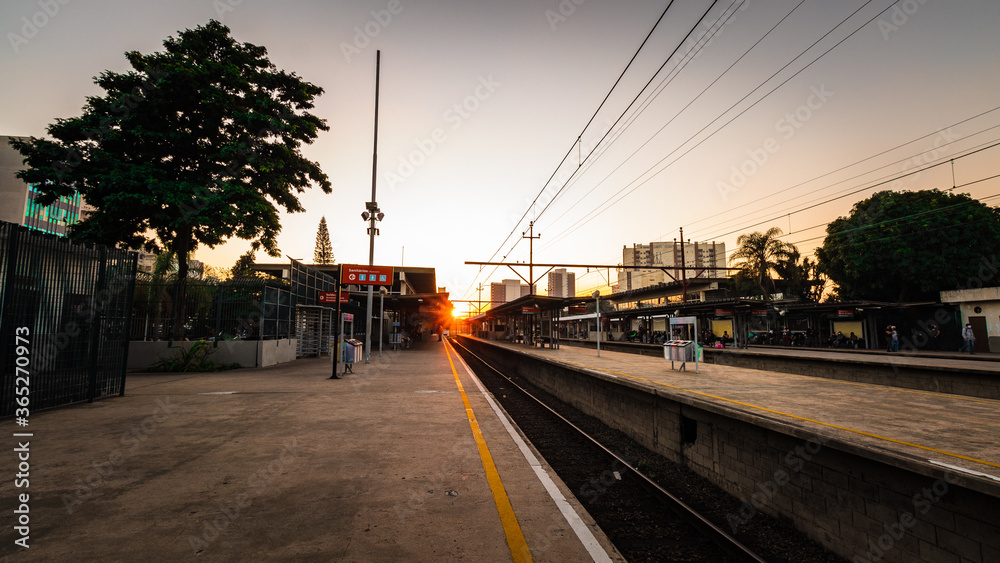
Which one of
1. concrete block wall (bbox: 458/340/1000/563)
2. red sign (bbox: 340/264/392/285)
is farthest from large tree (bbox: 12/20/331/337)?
concrete block wall (bbox: 458/340/1000/563)

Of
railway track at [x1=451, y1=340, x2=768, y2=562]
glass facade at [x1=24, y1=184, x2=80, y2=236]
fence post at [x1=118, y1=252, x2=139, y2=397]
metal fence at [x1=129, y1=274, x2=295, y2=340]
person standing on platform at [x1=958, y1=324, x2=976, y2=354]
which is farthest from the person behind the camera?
glass facade at [x1=24, y1=184, x2=80, y2=236]

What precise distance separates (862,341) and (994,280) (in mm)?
11111

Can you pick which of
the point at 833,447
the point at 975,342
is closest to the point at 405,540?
the point at 833,447

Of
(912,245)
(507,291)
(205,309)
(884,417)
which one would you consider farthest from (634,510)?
(507,291)

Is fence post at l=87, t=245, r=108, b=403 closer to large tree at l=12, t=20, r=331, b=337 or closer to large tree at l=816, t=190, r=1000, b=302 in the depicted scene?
large tree at l=12, t=20, r=331, b=337

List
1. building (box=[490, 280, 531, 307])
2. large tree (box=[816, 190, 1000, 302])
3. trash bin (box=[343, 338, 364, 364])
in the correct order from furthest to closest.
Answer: building (box=[490, 280, 531, 307]) → large tree (box=[816, 190, 1000, 302]) → trash bin (box=[343, 338, 364, 364])

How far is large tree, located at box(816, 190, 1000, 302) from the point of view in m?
28.9

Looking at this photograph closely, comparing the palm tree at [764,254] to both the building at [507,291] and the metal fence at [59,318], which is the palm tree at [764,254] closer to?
the metal fence at [59,318]

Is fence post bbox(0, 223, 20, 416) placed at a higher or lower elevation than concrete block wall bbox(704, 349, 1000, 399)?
higher

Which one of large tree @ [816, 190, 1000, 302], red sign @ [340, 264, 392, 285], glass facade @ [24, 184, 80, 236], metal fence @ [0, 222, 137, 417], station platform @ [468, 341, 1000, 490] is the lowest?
station platform @ [468, 341, 1000, 490]

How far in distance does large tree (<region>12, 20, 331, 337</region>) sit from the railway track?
627 inches

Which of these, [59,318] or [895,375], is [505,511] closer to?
[59,318]

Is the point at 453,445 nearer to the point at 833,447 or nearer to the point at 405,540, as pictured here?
the point at 405,540

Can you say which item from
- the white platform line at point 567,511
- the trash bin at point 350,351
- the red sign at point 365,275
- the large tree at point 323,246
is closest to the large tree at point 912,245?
the red sign at point 365,275
